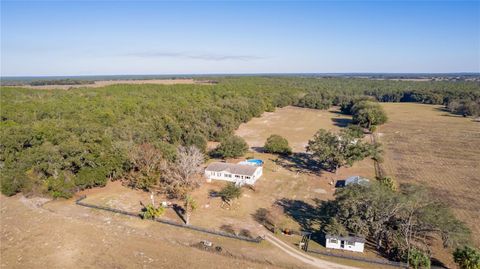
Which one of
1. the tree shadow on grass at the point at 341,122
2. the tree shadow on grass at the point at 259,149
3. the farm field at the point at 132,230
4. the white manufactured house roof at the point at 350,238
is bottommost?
the farm field at the point at 132,230

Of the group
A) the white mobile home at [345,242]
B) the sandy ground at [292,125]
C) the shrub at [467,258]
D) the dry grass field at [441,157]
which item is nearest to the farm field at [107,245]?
the white mobile home at [345,242]

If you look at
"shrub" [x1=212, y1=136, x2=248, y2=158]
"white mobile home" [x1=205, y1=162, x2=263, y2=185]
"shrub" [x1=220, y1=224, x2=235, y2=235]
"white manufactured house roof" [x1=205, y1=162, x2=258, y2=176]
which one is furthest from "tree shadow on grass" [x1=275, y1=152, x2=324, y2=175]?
"shrub" [x1=220, y1=224, x2=235, y2=235]

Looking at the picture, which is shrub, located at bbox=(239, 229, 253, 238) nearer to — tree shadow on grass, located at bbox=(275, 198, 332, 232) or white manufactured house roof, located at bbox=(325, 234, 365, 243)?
tree shadow on grass, located at bbox=(275, 198, 332, 232)

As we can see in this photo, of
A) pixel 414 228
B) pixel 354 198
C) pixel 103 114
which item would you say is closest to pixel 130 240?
pixel 354 198

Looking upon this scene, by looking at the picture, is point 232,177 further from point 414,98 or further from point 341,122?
point 414,98

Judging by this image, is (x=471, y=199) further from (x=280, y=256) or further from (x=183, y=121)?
(x=183, y=121)

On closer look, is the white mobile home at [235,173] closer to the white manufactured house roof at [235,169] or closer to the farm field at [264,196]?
the white manufactured house roof at [235,169]

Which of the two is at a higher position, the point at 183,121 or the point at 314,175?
the point at 183,121
